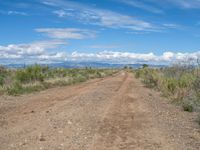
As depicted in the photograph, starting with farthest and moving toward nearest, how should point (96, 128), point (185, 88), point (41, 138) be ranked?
point (185, 88)
point (96, 128)
point (41, 138)

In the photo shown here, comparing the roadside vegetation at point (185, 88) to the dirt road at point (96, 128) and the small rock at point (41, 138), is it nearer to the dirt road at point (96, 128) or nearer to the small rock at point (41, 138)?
the dirt road at point (96, 128)

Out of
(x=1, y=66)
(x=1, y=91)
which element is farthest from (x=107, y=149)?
(x=1, y=66)

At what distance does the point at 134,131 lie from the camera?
1309 cm

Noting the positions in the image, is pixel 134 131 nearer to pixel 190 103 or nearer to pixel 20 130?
pixel 20 130

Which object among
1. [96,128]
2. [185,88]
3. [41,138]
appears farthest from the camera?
[185,88]

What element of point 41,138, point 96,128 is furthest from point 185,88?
point 41,138

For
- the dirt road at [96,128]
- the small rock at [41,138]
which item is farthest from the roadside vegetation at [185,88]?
the small rock at [41,138]

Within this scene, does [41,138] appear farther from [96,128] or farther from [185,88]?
[185,88]

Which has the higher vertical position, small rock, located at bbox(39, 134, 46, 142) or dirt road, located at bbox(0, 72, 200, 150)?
small rock, located at bbox(39, 134, 46, 142)

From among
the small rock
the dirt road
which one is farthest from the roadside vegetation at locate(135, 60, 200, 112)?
the small rock

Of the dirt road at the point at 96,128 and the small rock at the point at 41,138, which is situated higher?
the small rock at the point at 41,138

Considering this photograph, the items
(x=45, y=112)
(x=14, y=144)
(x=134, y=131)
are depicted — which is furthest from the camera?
(x=45, y=112)

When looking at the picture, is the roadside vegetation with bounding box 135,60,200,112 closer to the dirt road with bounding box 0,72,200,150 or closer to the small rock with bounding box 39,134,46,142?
the dirt road with bounding box 0,72,200,150

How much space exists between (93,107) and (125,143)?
310 inches
